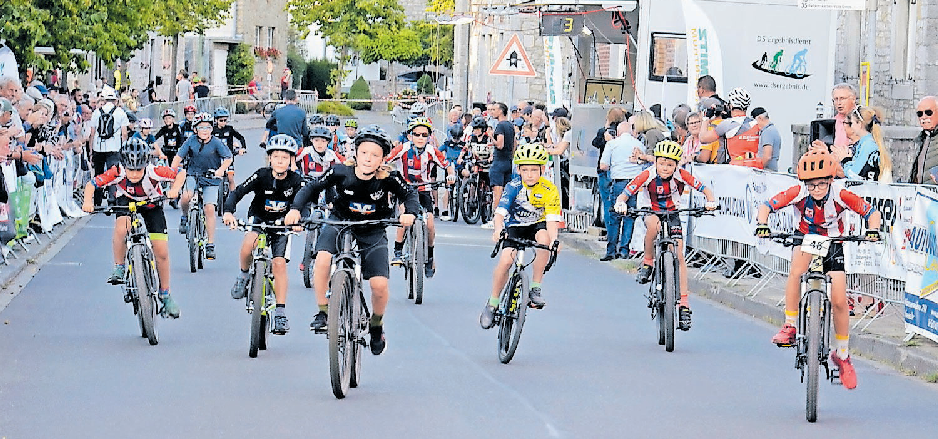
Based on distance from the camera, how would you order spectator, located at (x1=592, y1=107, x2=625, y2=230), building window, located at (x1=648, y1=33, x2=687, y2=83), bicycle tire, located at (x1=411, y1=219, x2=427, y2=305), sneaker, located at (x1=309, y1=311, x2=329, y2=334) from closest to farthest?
sneaker, located at (x1=309, y1=311, x2=329, y2=334)
bicycle tire, located at (x1=411, y1=219, x2=427, y2=305)
spectator, located at (x1=592, y1=107, x2=625, y2=230)
building window, located at (x1=648, y1=33, x2=687, y2=83)

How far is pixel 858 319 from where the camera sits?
13.6m

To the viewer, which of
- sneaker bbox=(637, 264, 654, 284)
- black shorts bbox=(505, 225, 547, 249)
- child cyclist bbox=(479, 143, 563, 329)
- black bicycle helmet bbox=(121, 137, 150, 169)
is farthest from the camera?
sneaker bbox=(637, 264, 654, 284)

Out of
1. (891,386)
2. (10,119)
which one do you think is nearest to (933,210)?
(891,386)

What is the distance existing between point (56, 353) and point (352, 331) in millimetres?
2802

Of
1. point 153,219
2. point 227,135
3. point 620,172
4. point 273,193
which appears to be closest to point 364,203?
point 273,193

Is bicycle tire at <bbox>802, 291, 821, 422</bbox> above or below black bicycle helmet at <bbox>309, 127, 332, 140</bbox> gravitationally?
below

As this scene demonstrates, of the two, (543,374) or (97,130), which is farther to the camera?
(97,130)

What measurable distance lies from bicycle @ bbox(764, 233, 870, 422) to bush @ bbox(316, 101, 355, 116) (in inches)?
2336

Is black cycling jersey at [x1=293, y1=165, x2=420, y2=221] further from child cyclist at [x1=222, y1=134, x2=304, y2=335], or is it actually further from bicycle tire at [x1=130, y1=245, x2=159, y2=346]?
bicycle tire at [x1=130, y1=245, x2=159, y2=346]

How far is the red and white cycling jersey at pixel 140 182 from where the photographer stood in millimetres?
12484

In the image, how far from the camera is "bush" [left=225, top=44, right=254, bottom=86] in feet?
282

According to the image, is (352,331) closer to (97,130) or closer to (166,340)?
(166,340)

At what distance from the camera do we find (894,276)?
42.3 feet

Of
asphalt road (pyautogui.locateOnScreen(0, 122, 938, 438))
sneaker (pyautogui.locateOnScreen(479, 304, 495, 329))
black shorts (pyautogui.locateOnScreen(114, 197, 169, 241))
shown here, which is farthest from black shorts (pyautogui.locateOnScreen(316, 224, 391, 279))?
black shorts (pyautogui.locateOnScreen(114, 197, 169, 241))
